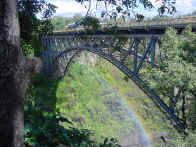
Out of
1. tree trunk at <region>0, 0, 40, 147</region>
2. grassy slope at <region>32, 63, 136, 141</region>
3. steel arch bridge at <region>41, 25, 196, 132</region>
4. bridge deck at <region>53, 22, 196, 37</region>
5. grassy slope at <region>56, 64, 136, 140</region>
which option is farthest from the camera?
grassy slope at <region>32, 63, 136, 141</region>

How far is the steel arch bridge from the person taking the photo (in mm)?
9255

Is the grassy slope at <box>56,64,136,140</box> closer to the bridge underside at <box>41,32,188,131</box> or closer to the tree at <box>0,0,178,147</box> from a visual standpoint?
the bridge underside at <box>41,32,188,131</box>

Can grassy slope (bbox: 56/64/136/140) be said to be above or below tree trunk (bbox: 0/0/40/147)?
below

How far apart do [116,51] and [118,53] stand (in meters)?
0.21

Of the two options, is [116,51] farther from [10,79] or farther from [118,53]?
[10,79]

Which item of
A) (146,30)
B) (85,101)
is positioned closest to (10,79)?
(146,30)

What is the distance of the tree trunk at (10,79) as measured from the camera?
224 centimetres

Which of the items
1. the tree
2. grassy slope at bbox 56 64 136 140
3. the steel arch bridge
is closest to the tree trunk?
the tree

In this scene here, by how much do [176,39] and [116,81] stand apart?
18972 mm

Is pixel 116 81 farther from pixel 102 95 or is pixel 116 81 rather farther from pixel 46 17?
pixel 46 17

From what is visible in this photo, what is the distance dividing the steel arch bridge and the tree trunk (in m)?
5.13

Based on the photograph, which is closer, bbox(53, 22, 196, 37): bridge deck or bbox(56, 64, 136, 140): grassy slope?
bbox(53, 22, 196, 37): bridge deck

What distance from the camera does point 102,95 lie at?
23.3 meters

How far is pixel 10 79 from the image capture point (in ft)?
7.44
